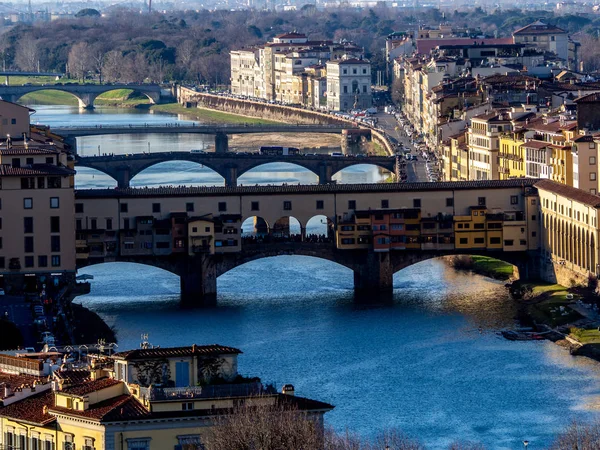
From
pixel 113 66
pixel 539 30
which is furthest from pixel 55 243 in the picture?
pixel 113 66

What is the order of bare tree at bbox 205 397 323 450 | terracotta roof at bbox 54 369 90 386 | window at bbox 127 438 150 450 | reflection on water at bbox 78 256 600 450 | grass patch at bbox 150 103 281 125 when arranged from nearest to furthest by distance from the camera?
bare tree at bbox 205 397 323 450 < window at bbox 127 438 150 450 < terracotta roof at bbox 54 369 90 386 < reflection on water at bbox 78 256 600 450 < grass patch at bbox 150 103 281 125

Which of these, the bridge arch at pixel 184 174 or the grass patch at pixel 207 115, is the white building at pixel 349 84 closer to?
the grass patch at pixel 207 115

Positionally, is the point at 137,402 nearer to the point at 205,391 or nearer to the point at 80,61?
the point at 205,391

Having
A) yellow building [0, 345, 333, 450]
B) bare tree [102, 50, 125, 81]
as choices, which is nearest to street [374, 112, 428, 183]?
bare tree [102, 50, 125, 81]

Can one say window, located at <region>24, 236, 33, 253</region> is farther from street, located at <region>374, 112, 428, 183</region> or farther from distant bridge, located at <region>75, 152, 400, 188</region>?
distant bridge, located at <region>75, 152, 400, 188</region>

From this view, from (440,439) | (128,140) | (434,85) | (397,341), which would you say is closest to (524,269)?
(397,341)

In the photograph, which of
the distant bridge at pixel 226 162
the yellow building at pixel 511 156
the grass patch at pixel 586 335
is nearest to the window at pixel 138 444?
the grass patch at pixel 586 335
